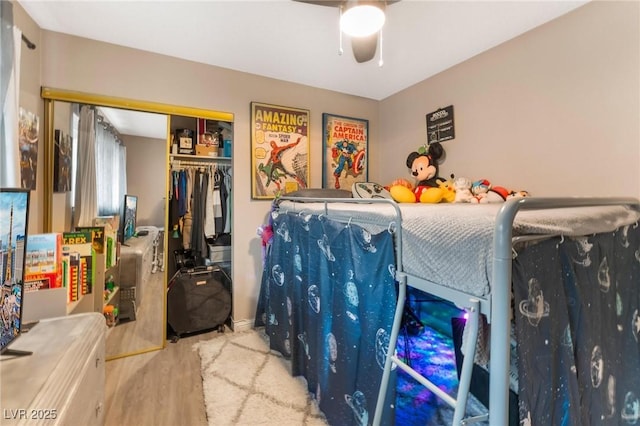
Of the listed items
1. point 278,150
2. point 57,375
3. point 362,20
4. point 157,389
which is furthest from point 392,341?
point 278,150

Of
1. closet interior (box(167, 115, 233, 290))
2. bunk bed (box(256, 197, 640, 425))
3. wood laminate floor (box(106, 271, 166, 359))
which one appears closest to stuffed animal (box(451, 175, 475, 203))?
bunk bed (box(256, 197, 640, 425))

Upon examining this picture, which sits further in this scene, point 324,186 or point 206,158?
point 324,186

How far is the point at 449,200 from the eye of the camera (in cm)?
245

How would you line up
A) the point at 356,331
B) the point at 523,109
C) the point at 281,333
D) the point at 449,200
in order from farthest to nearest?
the point at 449,200
the point at 281,333
the point at 523,109
the point at 356,331

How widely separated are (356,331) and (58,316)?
5.09ft

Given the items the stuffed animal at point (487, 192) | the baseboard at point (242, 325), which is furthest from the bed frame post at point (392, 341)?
the baseboard at point (242, 325)

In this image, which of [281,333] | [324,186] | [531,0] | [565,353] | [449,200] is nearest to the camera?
[565,353]

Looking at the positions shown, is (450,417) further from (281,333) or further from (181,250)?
(181,250)

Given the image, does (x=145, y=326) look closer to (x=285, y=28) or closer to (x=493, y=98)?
(x=285, y=28)

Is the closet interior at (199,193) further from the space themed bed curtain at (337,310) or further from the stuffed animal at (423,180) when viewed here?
the stuffed animal at (423,180)

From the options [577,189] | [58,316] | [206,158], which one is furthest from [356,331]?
[206,158]

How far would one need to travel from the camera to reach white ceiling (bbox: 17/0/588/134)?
1775 mm

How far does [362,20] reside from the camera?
1358mm

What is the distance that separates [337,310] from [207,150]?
202 cm
